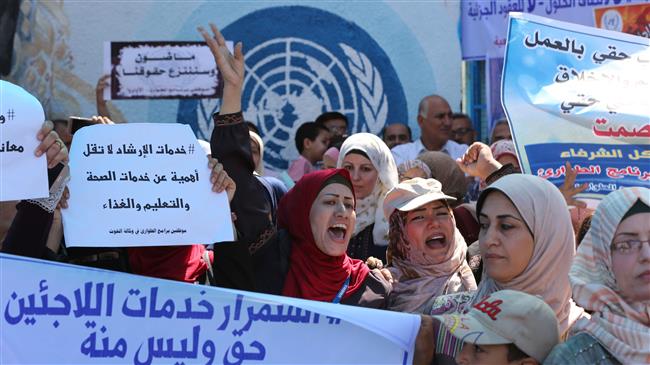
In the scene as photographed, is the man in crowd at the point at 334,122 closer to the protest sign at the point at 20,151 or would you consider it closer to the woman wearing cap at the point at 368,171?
the woman wearing cap at the point at 368,171

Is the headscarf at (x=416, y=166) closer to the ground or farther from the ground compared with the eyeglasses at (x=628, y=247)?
closer to the ground

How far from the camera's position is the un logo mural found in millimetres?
8172

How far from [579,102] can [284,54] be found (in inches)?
166

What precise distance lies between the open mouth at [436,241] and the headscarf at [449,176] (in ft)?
3.49

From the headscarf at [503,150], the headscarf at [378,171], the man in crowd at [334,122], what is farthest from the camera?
the man in crowd at [334,122]

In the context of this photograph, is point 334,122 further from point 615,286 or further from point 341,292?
point 615,286

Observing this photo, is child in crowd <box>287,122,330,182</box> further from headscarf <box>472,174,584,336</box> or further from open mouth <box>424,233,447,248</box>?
headscarf <box>472,174,584,336</box>

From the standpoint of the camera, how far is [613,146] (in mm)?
4184

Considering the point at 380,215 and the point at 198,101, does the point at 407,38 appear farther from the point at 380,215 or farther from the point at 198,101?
the point at 380,215

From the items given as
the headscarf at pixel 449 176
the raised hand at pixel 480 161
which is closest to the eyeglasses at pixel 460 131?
the headscarf at pixel 449 176

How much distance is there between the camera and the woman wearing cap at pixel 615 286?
266cm

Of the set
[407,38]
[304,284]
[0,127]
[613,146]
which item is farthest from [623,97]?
[407,38]

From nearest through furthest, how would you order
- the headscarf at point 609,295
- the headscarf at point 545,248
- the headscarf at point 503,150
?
the headscarf at point 609,295 → the headscarf at point 545,248 → the headscarf at point 503,150

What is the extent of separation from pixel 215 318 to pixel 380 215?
1887 millimetres
